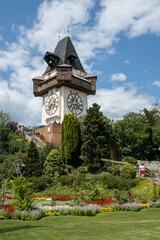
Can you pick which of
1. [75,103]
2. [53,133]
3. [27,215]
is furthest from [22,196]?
[75,103]

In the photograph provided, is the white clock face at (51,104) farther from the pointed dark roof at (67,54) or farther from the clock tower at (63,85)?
the pointed dark roof at (67,54)

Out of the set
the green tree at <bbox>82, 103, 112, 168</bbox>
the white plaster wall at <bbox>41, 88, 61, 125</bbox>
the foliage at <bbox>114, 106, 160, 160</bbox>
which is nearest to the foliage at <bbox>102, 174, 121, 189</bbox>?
the green tree at <bbox>82, 103, 112, 168</bbox>

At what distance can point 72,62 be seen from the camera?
40469 millimetres

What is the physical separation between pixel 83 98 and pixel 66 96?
375 centimetres

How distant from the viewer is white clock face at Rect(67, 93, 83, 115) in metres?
38.2

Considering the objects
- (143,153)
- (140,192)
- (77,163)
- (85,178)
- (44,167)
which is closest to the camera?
(140,192)

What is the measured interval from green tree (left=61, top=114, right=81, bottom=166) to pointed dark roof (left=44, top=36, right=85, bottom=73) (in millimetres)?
15648

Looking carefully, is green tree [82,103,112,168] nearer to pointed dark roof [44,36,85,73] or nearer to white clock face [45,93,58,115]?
white clock face [45,93,58,115]

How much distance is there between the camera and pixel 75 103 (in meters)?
39.0

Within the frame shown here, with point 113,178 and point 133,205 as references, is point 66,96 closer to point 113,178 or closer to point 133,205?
point 113,178

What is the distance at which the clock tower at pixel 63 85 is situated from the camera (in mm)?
37156

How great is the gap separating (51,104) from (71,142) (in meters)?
14.5

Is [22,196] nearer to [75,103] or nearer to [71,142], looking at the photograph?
[71,142]

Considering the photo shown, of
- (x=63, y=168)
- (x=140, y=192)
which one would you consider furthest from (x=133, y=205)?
(x=63, y=168)
